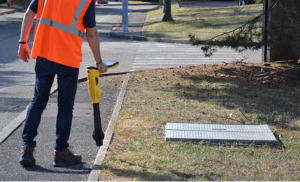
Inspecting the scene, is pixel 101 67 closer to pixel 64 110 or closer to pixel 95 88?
pixel 95 88

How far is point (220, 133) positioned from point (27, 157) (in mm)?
2399

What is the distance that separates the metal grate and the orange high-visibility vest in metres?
1.67

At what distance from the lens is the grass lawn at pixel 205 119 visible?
5.41m

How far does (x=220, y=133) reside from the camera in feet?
22.2

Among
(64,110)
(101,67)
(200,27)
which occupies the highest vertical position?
(101,67)

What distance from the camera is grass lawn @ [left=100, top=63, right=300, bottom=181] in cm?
541

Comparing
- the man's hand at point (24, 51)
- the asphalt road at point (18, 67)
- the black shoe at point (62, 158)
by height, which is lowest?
the asphalt road at point (18, 67)

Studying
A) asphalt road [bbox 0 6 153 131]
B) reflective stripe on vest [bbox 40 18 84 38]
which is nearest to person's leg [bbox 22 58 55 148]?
reflective stripe on vest [bbox 40 18 84 38]

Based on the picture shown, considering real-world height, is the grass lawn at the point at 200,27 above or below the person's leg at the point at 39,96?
below

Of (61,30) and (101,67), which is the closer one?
(61,30)

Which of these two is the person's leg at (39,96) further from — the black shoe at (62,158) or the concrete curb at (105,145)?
the concrete curb at (105,145)

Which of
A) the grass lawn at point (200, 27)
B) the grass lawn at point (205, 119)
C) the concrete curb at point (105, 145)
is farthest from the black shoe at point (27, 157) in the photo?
the grass lawn at point (200, 27)

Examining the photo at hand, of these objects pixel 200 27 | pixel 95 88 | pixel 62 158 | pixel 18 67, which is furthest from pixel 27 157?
pixel 200 27

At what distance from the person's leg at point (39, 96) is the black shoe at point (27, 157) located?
0.06 meters
